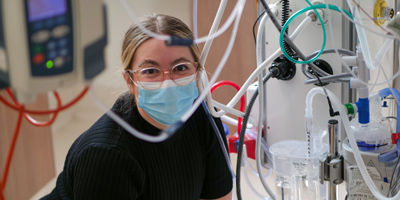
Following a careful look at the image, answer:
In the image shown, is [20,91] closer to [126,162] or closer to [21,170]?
[126,162]

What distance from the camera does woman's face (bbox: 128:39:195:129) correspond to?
0.96m

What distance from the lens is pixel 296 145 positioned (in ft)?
4.64

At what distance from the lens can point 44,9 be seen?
0.46 m

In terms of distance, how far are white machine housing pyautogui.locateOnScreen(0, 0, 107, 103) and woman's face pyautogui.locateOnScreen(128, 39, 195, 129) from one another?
426 mm

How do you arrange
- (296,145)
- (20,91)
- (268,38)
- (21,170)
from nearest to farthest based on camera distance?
(20,91) < (296,145) < (268,38) < (21,170)

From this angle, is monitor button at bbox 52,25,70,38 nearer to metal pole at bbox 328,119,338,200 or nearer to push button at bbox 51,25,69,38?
push button at bbox 51,25,69,38

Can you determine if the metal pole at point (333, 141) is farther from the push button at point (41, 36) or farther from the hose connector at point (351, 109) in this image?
the push button at point (41, 36)

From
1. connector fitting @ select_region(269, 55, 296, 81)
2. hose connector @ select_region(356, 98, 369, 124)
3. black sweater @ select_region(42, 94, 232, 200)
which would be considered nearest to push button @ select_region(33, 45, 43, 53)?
black sweater @ select_region(42, 94, 232, 200)

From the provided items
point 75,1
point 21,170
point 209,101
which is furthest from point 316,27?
point 21,170

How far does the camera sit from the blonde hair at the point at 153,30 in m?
1.04

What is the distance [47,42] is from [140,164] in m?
0.74

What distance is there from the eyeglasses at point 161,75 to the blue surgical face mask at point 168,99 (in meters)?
0.01

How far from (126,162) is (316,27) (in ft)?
2.60

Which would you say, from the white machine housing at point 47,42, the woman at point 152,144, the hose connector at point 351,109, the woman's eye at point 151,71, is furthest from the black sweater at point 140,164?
the white machine housing at point 47,42
